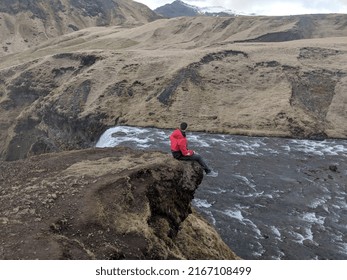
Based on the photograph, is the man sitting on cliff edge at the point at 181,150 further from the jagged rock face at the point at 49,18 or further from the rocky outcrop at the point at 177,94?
the jagged rock face at the point at 49,18

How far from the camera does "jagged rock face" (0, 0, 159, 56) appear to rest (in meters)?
121

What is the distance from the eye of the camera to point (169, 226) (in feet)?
43.9

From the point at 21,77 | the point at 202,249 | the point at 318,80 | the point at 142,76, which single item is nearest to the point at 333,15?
the point at 318,80

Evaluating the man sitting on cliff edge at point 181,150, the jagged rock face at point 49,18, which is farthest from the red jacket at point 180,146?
the jagged rock face at point 49,18

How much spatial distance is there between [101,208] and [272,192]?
1692cm

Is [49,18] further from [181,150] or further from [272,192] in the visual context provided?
[181,150]

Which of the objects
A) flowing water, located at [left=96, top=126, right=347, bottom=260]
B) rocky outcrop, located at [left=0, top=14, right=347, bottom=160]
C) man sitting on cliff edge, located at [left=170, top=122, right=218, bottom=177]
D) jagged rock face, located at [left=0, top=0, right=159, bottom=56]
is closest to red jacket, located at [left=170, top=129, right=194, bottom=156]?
man sitting on cliff edge, located at [left=170, top=122, right=218, bottom=177]

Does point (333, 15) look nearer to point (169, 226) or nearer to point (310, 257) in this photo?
point (310, 257)

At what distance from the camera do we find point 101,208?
1157cm

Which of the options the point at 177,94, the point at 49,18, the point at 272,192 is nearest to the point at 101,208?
the point at 272,192

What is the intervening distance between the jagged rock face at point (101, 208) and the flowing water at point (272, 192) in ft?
16.7

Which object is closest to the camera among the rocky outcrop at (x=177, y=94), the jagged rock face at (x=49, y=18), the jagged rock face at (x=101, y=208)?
the jagged rock face at (x=101, y=208)

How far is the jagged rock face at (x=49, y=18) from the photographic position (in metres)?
121

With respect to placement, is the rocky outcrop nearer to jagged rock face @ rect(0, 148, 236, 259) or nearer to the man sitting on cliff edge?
the man sitting on cliff edge
